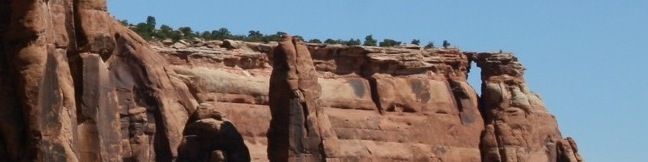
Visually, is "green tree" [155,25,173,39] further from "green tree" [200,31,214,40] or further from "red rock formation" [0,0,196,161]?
"red rock formation" [0,0,196,161]

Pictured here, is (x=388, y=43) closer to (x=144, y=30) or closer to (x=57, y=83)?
(x=144, y=30)

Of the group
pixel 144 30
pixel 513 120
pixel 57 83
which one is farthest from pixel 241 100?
pixel 57 83

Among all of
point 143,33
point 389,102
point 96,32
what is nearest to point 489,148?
point 389,102

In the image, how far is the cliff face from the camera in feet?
138

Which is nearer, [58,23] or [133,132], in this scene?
[58,23]

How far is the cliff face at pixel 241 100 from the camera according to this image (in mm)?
42094

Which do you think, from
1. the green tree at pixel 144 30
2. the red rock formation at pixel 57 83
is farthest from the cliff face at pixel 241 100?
the green tree at pixel 144 30

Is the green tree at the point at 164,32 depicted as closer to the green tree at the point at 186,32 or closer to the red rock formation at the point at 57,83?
the green tree at the point at 186,32

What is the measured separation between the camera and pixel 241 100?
91500mm

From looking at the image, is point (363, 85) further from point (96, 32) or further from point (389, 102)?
point (96, 32)

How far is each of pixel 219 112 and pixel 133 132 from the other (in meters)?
4.48

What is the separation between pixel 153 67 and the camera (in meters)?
84.5

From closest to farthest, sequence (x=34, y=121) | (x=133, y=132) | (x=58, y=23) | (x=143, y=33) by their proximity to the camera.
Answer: (x=34, y=121)
(x=58, y=23)
(x=133, y=132)
(x=143, y=33)

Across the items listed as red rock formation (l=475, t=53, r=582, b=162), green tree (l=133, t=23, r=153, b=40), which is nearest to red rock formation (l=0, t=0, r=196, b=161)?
green tree (l=133, t=23, r=153, b=40)
